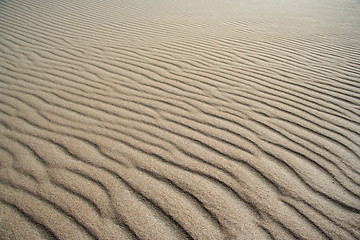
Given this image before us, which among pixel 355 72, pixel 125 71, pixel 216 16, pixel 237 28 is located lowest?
pixel 125 71

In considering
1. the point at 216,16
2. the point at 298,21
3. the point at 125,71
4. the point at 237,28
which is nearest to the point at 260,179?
the point at 125,71

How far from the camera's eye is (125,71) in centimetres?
319

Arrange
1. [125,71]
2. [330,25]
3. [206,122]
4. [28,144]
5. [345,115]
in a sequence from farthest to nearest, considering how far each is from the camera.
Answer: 1. [330,25]
2. [125,71]
3. [345,115]
4. [206,122]
5. [28,144]

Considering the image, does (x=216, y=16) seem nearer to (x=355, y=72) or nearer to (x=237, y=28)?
(x=237, y=28)

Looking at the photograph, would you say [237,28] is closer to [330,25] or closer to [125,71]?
[330,25]

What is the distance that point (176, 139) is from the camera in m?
2.06

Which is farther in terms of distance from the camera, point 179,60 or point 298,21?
point 298,21

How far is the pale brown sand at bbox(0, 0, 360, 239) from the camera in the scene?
58.3 inches

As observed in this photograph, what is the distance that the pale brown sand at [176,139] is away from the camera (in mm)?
1480

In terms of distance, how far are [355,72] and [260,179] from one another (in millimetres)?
2844

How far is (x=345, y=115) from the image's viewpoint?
2.49m

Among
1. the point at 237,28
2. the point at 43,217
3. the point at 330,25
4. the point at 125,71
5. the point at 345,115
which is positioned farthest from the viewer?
the point at 330,25

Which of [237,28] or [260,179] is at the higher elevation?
[237,28]

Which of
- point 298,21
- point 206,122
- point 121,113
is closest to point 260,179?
point 206,122
